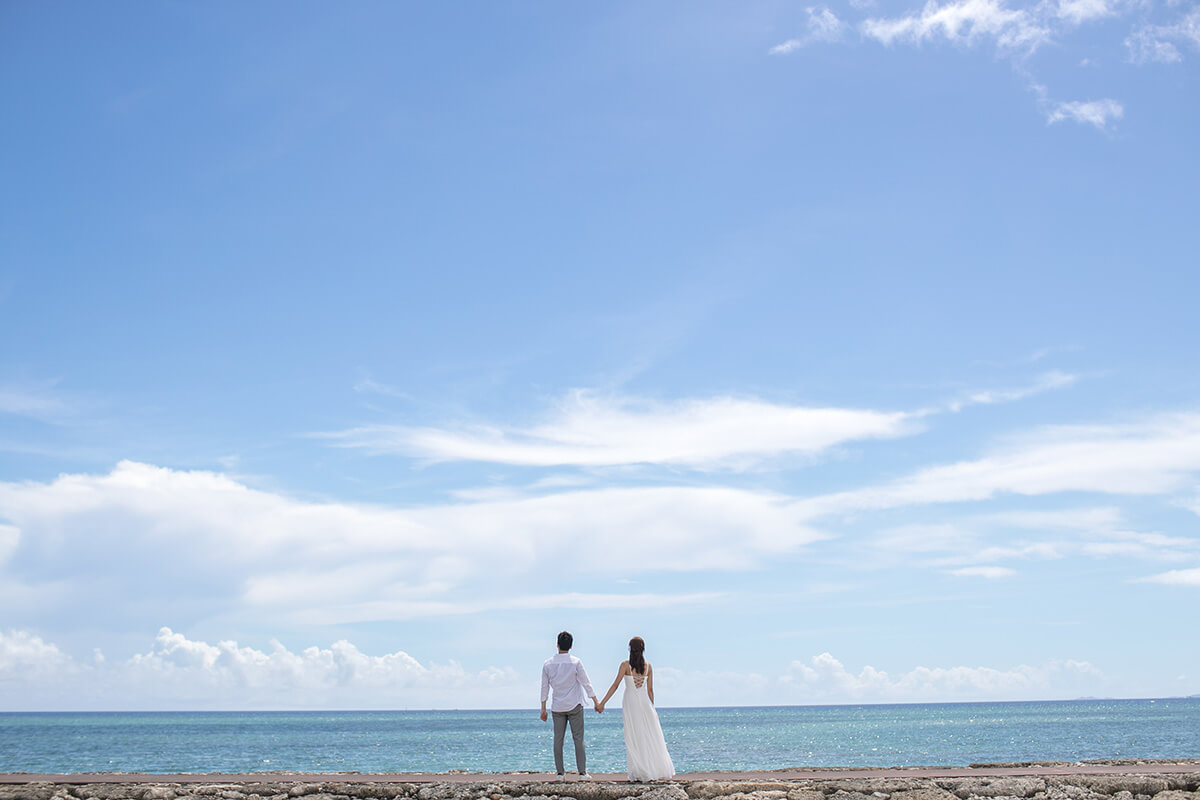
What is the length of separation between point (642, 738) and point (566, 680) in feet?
3.52

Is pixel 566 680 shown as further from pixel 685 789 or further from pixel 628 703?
pixel 685 789

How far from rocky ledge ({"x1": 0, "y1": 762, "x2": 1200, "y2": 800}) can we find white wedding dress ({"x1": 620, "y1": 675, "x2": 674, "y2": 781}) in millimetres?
220

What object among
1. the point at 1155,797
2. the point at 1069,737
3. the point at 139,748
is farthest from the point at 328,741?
the point at 1155,797

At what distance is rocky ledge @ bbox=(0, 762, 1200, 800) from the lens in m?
10.0

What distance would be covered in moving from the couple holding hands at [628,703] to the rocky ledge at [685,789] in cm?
29

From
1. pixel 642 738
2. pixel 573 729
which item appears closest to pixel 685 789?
pixel 642 738

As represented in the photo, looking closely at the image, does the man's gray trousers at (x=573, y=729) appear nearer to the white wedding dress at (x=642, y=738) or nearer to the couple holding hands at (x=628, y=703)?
the couple holding hands at (x=628, y=703)

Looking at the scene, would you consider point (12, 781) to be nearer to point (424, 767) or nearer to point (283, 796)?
point (283, 796)

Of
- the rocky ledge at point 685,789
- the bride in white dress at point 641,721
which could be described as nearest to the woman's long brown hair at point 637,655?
the bride in white dress at point 641,721

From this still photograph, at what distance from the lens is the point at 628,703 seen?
10750 mm

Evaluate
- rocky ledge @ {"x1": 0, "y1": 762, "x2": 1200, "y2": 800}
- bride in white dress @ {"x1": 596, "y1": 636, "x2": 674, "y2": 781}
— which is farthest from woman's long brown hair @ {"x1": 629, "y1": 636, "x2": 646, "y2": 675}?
rocky ledge @ {"x1": 0, "y1": 762, "x2": 1200, "y2": 800}

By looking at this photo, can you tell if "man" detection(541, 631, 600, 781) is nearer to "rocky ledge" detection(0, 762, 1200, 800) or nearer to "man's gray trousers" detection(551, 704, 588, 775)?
"man's gray trousers" detection(551, 704, 588, 775)

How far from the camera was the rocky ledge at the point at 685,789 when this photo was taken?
10.0 metres

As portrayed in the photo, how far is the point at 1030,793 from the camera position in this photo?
395 inches
